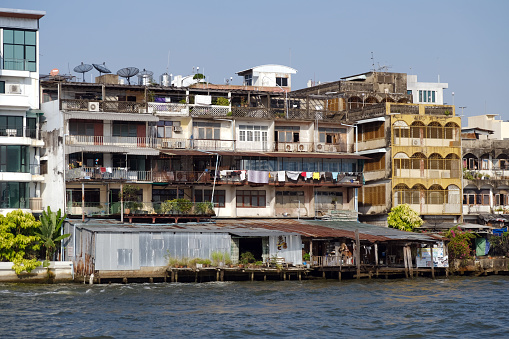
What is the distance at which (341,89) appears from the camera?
261 ft

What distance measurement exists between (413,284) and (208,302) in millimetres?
15831

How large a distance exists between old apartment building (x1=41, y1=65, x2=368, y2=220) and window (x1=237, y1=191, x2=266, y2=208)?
75 mm

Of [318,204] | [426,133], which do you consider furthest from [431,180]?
[318,204]

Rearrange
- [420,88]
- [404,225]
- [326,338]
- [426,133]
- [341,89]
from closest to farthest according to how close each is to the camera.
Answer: [326,338], [404,225], [426,133], [341,89], [420,88]

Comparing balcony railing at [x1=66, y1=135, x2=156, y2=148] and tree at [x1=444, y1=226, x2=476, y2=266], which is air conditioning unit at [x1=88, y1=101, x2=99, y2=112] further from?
tree at [x1=444, y1=226, x2=476, y2=266]

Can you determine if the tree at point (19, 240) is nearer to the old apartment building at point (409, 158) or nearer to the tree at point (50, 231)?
the tree at point (50, 231)

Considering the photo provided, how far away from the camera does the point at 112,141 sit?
2579 inches

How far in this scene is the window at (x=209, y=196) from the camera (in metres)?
67.6

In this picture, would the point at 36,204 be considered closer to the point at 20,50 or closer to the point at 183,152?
the point at 20,50

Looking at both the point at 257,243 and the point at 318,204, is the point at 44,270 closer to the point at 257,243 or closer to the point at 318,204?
the point at 257,243

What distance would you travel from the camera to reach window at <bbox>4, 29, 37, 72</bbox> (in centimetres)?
6334

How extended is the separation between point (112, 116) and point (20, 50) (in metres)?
7.73

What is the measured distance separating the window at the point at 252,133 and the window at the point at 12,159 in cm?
1646

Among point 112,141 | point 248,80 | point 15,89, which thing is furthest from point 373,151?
point 15,89
